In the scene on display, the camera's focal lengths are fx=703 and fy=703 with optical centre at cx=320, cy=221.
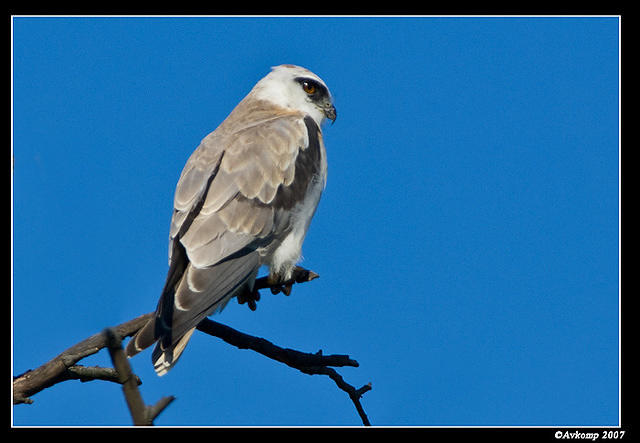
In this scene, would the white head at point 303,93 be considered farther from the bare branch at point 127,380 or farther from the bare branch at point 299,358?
the bare branch at point 127,380

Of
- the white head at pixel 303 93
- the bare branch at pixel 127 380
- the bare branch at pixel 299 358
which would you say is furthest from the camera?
the white head at pixel 303 93

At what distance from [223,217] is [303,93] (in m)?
2.18

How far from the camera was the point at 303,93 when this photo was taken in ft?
21.6

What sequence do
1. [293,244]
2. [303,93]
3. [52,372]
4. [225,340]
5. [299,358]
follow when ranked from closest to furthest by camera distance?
[52,372], [299,358], [225,340], [293,244], [303,93]

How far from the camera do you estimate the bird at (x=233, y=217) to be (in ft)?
14.2

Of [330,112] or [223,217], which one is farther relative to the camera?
[330,112]

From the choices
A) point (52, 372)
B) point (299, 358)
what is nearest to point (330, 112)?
point (299, 358)

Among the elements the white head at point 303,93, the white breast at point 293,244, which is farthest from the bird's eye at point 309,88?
the white breast at point 293,244

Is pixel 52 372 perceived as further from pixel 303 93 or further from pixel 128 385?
pixel 303 93

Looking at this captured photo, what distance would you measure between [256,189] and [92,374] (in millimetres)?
1703

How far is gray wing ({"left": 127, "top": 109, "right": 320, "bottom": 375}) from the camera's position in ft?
14.1

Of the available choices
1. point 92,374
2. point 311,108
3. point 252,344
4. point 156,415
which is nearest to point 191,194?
point 252,344

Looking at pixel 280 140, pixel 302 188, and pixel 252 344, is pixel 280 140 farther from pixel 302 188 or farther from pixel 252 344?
pixel 252 344

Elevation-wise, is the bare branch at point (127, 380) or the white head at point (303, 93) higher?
the white head at point (303, 93)
